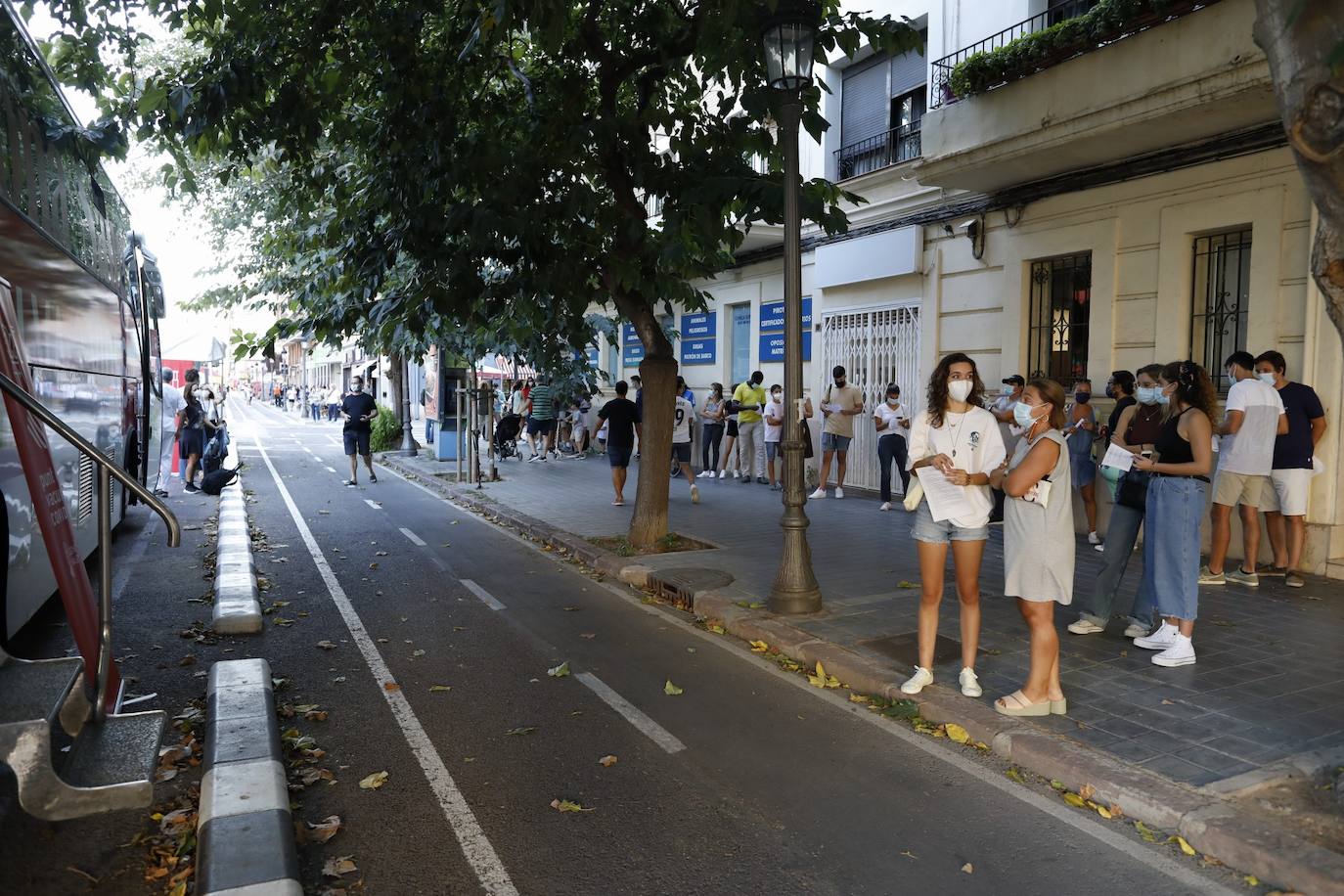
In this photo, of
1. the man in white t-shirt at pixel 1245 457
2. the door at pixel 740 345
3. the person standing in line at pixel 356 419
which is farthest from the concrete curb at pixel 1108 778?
the door at pixel 740 345

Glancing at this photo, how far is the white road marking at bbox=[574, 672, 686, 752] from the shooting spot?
16.2ft

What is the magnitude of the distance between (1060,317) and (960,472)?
7650 mm

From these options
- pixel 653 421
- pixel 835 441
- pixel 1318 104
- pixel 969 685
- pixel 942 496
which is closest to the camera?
pixel 1318 104

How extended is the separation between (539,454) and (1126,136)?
16562 millimetres

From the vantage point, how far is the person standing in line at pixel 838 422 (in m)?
14.3

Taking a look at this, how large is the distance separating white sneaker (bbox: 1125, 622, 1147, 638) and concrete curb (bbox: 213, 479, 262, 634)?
644 centimetres

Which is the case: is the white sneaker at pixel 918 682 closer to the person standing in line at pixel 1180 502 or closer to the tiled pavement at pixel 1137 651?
the tiled pavement at pixel 1137 651

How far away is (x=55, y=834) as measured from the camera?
3.95 meters

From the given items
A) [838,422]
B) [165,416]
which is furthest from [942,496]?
[165,416]

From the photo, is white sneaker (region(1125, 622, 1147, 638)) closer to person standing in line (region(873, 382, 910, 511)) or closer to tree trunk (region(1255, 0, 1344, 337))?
tree trunk (region(1255, 0, 1344, 337))

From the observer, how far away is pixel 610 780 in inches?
176

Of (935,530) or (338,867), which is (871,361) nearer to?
(935,530)

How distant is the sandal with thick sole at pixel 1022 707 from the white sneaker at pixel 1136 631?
1.92 m

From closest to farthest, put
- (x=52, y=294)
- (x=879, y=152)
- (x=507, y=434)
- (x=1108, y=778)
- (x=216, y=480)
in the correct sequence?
(x=1108, y=778)
(x=52, y=294)
(x=216, y=480)
(x=879, y=152)
(x=507, y=434)
